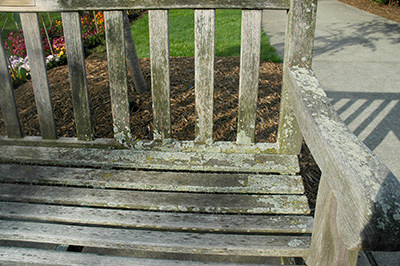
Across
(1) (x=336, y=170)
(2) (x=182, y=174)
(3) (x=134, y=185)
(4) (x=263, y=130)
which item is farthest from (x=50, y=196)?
(4) (x=263, y=130)

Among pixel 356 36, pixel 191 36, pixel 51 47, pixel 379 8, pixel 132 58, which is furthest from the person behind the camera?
pixel 379 8

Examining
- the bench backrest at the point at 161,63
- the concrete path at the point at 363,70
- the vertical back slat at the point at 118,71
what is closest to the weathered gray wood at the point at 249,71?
the bench backrest at the point at 161,63

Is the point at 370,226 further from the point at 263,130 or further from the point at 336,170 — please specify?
the point at 263,130

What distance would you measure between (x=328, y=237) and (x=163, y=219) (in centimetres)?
70

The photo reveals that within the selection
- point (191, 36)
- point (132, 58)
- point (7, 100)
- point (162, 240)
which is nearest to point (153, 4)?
point (7, 100)

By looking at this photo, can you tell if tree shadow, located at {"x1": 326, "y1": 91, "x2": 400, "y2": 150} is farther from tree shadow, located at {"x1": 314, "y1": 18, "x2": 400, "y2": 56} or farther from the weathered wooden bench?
tree shadow, located at {"x1": 314, "y1": 18, "x2": 400, "y2": 56}

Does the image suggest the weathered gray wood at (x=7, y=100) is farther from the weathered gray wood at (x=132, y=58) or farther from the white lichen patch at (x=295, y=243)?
the white lichen patch at (x=295, y=243)

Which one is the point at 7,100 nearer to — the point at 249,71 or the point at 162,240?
the point at 162,240

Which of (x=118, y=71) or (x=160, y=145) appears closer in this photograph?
(x=118, y=71)

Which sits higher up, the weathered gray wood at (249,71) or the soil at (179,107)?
the weathered gray wood at (249,71)

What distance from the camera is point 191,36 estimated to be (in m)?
7.45

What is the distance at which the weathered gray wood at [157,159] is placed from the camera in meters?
1.99

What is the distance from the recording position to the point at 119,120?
2.05m

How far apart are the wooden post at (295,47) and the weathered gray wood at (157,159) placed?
103 millimetres
